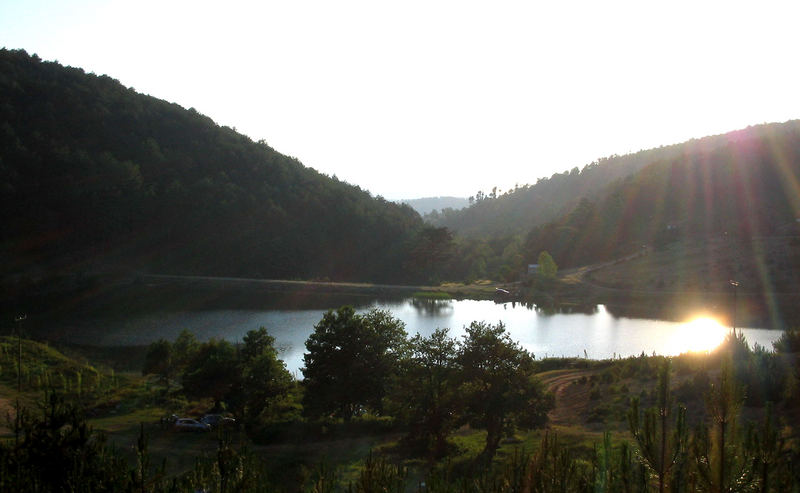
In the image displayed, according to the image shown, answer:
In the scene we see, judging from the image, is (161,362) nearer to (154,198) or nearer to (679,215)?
(154,198)

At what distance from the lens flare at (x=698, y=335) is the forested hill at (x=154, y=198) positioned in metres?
35.5

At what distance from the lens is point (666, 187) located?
260 feet

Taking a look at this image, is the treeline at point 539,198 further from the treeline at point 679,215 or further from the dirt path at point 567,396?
the dirt path at point 567,396

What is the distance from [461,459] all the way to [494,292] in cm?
4107

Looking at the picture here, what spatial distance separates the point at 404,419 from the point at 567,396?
766 cm

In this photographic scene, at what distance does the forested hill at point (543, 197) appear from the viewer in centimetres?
11700

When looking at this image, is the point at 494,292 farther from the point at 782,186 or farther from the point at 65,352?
the point at 782,186

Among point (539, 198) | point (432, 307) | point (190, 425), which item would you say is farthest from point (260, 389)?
point (539, 198)

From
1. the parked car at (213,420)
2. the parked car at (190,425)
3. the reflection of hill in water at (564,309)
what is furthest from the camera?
the reflection of hill in water at (564,309)

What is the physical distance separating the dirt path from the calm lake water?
573 cm

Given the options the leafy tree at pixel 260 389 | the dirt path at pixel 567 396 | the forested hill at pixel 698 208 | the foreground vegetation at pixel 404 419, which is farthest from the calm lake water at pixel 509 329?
the forested hill at pixel 698 208

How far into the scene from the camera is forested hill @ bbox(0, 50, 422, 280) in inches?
2359

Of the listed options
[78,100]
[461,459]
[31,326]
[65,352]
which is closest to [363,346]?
[461,459]

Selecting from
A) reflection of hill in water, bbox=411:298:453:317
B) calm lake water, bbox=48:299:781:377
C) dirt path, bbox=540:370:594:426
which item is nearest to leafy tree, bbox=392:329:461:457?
dirt path, bbox=540:370:594:426
